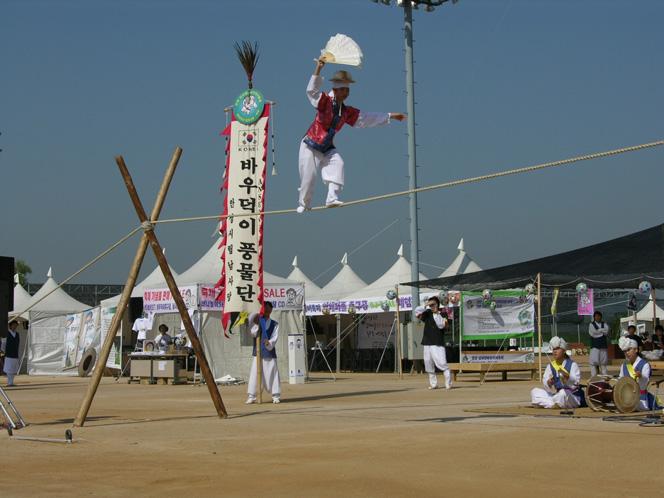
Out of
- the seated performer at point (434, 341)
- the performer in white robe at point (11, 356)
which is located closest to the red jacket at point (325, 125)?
the seated performer at point (434, 341)

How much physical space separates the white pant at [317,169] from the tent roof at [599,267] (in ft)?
33.1

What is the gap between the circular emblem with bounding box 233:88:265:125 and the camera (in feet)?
45.8

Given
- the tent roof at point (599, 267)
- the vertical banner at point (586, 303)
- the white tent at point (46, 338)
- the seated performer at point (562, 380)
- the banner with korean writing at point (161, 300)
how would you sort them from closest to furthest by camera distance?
the seated performer at point (562, 380)
the tent roof at point (599, 267)
the vertical banner at point (586, 303)
the banner with korean writing at point (161, 300)
the white tent at point (46, 338)

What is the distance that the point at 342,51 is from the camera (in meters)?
8.63

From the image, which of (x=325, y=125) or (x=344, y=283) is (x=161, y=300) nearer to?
(x=344, y=283)

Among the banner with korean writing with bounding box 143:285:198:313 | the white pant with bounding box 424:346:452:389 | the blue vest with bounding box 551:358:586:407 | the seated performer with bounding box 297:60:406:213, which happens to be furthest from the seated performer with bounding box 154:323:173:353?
the seated performer with bounding box 297:60:406:213

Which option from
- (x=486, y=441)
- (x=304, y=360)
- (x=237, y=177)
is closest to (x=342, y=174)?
(x=486, y=441)

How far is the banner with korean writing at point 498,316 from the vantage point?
74.6 ft

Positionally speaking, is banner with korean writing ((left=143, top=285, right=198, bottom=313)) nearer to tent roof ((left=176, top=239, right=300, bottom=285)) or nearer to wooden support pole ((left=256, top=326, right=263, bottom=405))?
tent roof ((left=176, top=239, right=300, bottom=285))

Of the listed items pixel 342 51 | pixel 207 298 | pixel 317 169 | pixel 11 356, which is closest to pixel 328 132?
pixel 317 169

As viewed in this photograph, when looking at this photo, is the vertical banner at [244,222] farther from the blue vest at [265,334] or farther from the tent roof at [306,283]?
the tent roof at [306,283]

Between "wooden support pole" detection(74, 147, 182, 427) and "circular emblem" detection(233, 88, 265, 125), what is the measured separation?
2.45 metres

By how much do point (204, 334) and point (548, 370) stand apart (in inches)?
480

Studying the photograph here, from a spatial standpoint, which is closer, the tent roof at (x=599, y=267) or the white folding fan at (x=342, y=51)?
the white folding fan at (x=342, y=51)
